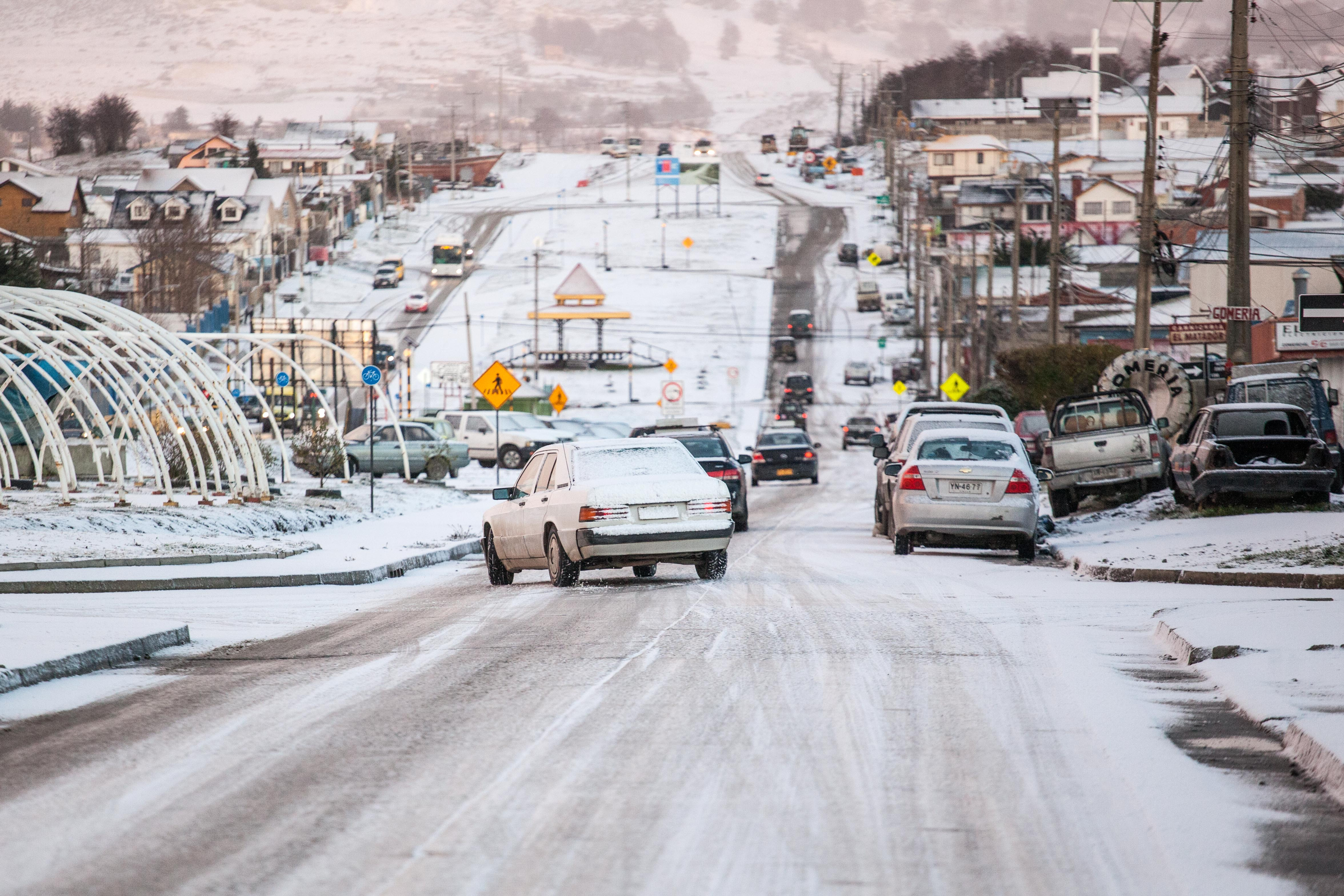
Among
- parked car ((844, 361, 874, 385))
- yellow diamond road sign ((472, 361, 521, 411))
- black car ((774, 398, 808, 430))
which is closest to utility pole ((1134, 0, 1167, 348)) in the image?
yellow diamond road sign ((472, 361, 521, 411))

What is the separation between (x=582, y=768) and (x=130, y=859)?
7.20ft

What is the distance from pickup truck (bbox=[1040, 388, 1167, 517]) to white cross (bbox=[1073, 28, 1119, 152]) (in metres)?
118

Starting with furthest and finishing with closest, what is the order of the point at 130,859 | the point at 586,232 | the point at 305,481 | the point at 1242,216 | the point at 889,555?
the point at 586,232
the point at 305,481
the point at 1242,216
the point at 889,555
the point at 130,859

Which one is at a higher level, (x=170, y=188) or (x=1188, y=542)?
(x=170, y=188)

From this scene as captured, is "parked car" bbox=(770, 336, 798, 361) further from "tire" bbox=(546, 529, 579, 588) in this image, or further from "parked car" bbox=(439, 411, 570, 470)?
"tire" bbox=(546, 529, 579, 588)

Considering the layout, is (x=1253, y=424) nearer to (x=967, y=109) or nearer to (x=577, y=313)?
(x=577, y=313)

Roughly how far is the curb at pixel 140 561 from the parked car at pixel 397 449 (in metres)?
22.7

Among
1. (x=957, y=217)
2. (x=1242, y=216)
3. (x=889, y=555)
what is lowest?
(x=889, y=555)

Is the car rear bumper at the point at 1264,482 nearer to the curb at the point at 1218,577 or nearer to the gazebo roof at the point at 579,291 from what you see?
the curb at the point at 1218,577

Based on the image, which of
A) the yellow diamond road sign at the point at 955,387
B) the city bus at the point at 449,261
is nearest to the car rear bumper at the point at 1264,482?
the yellow diamond road sign at the point at 955,387

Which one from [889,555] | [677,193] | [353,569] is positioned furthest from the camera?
[677,193]

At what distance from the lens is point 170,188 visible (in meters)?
126

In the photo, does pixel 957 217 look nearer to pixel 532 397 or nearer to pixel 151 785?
pixel 532 397

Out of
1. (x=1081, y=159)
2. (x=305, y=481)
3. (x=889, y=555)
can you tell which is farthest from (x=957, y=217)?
(x=889, y=555)
